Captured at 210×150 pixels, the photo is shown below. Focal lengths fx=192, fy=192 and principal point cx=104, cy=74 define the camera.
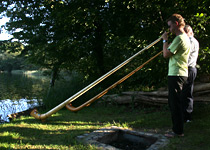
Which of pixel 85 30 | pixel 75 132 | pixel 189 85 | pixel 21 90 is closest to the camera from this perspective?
pixel 75 132

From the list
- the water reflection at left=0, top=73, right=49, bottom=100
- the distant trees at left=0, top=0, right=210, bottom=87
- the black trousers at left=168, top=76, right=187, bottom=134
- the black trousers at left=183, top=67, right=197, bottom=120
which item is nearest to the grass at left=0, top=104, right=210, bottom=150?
the black trousers at left=183, top=67, right=197, bottom=120

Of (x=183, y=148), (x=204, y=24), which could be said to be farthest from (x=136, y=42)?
(x=183, y=148)

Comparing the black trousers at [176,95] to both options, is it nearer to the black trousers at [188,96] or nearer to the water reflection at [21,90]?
the black trousers at [188,96]

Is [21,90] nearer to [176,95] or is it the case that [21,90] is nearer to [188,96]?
[188,96]

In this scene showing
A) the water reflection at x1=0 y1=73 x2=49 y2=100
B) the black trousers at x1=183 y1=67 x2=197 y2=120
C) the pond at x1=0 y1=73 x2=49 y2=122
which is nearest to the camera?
the black trousers at x1=183 y1=67 x2=197 y2=120

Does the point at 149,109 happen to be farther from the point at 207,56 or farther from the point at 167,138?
the point at 167,138

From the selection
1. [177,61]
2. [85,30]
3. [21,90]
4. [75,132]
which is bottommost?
[21,90]

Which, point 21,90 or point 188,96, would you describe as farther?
point 21,90

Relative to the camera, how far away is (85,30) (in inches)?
399

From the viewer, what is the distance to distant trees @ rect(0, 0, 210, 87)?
20.9 feet

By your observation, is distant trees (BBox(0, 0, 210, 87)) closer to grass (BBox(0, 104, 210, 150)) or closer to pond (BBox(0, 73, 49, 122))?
grass (BBox(0, 104, 210, 150))

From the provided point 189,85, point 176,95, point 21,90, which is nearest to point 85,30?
point 189,85

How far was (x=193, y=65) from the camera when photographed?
4.00 meters

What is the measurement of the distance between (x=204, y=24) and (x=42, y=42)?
7.90m
